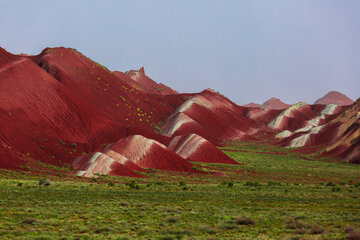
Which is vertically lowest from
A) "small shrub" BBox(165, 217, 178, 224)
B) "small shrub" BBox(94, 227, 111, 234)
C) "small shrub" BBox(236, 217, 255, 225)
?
"small shrub" BBox(94, 227, 111, 234)

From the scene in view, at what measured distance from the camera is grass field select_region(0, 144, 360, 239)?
23766 mm

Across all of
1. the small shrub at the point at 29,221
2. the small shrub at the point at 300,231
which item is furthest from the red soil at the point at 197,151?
the small shrub at the point at 300,231

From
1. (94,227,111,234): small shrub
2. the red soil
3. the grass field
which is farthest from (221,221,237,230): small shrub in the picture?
the red soil

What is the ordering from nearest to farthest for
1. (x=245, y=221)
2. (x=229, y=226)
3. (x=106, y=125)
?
(x=229, y=226) → (x=245, y=221) → (x=106, y=125)

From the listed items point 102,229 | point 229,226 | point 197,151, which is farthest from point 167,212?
point 197,151

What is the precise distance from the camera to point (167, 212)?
31.2m

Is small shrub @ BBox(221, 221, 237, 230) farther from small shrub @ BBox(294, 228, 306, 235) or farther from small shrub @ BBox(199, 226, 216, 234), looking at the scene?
small shrub @ BBox(294, 228, 306, 235)

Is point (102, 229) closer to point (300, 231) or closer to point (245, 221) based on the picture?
point (245, 221)

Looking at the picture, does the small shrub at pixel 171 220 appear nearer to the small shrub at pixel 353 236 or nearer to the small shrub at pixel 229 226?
the small shrub at pixel 229 226

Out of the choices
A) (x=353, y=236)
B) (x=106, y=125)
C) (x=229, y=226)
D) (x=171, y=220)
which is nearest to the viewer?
(x=353, y=236)

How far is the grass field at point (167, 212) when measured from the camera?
2377 cm

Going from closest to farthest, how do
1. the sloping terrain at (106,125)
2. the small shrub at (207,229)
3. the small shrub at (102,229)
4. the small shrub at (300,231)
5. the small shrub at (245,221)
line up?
the small shrub at (102,229)
the small shrub at (300,231)
the small shrub at (207,229)
the small shrub at (245,221)
the sloping terrain at (106,125)

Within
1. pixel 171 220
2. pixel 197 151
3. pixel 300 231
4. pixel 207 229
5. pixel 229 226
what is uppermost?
pixel 197 151

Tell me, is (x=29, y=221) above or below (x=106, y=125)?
below
